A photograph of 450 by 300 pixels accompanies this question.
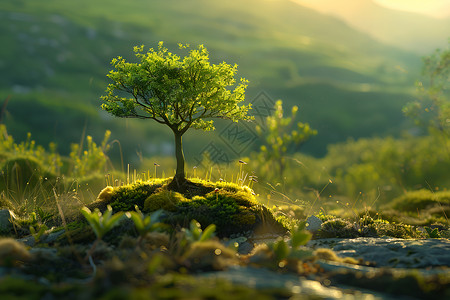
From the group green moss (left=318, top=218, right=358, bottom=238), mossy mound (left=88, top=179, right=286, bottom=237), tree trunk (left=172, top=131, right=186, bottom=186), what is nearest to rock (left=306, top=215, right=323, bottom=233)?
green moss (left=318, top=218, right=358, bottom=238)

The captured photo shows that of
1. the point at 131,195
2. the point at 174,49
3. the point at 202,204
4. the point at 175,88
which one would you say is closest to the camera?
the point at 202,204

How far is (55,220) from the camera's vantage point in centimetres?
878

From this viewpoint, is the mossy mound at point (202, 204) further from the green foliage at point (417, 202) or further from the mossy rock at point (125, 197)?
the green foliage at point (417, 202)

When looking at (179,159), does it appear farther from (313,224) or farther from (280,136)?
(280,136)

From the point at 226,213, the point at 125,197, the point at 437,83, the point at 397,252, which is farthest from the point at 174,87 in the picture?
the point at 437,83

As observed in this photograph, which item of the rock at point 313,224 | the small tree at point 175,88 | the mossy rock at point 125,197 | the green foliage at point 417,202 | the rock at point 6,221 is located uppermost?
the small tree at point 175,88

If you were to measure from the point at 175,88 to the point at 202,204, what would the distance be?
2.72 meters

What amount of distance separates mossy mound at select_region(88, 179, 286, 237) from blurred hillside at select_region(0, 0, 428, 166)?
26264mm

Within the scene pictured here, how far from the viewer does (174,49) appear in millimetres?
70875

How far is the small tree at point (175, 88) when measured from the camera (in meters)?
8.11

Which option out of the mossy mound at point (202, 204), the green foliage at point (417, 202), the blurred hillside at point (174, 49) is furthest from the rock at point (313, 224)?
the blurred hillside at point (174, 49)

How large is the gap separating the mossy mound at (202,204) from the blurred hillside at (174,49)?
2626 centimetres

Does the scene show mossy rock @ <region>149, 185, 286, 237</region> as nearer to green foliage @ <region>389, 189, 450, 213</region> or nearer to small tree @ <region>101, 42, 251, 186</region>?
small tree @ <region>101, 42, 251, 186</region>

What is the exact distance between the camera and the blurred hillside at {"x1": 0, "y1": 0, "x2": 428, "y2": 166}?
5500 centimetres
